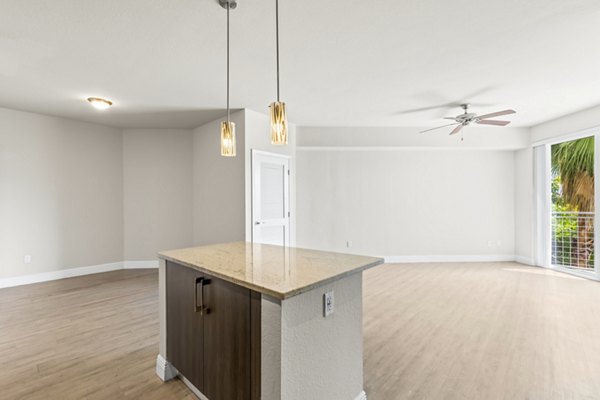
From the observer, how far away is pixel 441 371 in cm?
221

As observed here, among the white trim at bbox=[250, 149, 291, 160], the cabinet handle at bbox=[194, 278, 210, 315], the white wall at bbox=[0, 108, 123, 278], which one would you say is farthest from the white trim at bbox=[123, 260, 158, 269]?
the cabinet handle at bbox=[194, 278, 210, 315]

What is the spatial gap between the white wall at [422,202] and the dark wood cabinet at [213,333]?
415cm

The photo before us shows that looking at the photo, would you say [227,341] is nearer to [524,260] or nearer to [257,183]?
[257,183]

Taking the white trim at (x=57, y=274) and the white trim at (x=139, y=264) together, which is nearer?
the white trim at (x=57, y=274)

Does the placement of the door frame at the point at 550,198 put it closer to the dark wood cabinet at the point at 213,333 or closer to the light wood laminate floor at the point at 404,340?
the light wood laminate floor at the point at 404,340

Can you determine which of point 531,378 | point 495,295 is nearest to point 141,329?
point 531,378

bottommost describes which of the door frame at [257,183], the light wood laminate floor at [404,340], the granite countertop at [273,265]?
the light wood laminate floor at [404,340]

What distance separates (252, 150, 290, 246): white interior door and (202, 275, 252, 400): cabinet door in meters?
2.79

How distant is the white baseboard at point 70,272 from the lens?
14.3ft

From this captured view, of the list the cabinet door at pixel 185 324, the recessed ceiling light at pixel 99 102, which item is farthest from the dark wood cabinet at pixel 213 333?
the recessed ceiling light at pixel 99 102

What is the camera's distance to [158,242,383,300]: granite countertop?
53.0 inches

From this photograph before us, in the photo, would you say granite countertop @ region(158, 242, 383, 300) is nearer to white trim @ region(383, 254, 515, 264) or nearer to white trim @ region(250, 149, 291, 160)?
white trim @ region(250, 149, 291, 160)

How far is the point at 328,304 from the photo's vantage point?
153 cm

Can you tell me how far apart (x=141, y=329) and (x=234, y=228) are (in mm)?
1952
